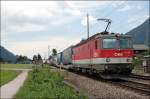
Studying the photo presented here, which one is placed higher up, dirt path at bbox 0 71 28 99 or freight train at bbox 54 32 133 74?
freight train at bbox 54 32 133 74

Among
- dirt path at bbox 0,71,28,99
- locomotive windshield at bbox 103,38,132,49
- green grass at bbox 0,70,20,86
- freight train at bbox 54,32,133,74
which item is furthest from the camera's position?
green grass at bbox 0,70,20,86

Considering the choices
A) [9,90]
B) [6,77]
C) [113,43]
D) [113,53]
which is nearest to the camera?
[9,90]

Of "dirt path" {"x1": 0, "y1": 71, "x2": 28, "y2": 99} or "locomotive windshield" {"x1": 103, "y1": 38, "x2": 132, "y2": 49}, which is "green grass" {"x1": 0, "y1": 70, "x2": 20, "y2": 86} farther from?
"locomotive windshield" {"x1": 103, "y1": 38, "x2": 132, "y2": 49}

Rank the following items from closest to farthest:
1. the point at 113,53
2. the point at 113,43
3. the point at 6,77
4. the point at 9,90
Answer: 1. the point at 9,90
2. the point at 113,53
3. the point at 113,43
4. the point at 6,77

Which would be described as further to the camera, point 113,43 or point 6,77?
point 6,77

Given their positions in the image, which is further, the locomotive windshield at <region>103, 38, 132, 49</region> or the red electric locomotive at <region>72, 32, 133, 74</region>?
the locomotive windshield at <region>103, 38, 132, 49</region>

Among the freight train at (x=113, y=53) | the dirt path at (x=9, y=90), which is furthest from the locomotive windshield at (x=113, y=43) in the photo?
the dirt path at (x=9, y=90)

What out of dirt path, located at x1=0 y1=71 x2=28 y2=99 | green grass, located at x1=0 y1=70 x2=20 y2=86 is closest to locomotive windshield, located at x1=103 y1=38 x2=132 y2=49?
dirt path, located at x1=0 y1=71 x2=28 y2=99

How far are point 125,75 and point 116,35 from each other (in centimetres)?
264

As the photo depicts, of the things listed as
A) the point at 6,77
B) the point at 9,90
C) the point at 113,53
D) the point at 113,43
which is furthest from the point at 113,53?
the point at 6,77

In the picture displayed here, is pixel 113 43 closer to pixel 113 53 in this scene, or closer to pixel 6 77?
pixel 113 53

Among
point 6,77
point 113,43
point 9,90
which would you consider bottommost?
point 9,90

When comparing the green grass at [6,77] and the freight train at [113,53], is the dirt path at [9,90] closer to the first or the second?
the green grass at [6,77]

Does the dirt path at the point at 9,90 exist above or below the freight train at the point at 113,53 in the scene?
below
